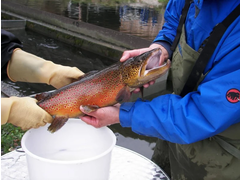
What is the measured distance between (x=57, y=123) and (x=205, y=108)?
1302 millimetres

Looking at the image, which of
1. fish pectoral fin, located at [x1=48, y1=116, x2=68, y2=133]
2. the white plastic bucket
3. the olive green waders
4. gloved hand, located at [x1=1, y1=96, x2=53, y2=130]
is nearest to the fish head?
the olive green waders

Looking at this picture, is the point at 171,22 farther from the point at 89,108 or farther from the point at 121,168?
the point at 121,168

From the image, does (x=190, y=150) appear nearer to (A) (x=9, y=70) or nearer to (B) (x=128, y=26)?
(A) (x=9, y=70)

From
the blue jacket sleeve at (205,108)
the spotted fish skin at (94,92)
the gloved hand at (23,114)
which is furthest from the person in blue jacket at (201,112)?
the gloved hand at (23,114)

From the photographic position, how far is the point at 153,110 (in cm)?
193

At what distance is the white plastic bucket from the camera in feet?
5.68

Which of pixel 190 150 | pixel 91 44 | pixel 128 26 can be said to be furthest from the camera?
pixel 128 26

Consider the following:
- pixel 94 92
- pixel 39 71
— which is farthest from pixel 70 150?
pixel 39 71

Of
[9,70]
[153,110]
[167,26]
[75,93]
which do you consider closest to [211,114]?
[153,110]

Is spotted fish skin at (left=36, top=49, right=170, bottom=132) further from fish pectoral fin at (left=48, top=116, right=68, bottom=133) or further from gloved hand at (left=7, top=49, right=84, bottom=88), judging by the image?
gloved hand at (left=7, top=49, right=84, bottom=88)

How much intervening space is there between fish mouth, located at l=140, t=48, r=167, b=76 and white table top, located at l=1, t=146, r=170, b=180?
3.52 ft

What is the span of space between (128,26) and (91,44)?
135 inches

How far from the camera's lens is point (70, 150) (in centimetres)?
243

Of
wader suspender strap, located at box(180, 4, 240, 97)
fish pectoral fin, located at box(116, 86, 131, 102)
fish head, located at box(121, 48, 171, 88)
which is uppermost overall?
wader suspender strap, located at box(180, 4, 240, 97)
